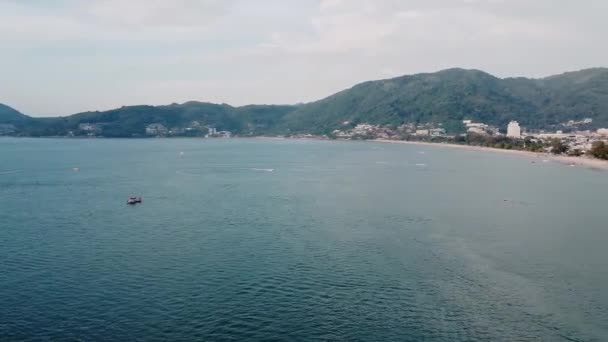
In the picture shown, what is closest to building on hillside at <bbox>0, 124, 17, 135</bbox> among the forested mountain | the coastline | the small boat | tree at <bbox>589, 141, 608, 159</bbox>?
the forested mountain

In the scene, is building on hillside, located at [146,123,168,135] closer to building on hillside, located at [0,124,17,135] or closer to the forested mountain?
the forested mountain

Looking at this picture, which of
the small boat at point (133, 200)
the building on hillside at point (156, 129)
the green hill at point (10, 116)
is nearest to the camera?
the small boat at point (133, 200)

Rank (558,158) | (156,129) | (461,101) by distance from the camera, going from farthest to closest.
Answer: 1. (461,101)
2. (156,129)
3. (558,158)

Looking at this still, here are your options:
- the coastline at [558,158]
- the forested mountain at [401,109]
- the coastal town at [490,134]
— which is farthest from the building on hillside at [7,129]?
the coastline at [558,158]

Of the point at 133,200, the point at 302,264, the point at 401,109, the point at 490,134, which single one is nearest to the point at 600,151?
the point at 490,134

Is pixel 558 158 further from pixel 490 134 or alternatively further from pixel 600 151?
pixel 490 134

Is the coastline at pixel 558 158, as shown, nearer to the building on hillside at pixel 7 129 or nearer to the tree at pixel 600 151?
the tree at pixel 600 151

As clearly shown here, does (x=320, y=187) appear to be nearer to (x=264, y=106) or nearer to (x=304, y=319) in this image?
(x=304, y=319)

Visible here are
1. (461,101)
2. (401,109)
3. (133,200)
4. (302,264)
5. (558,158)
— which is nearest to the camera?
(302,264)
